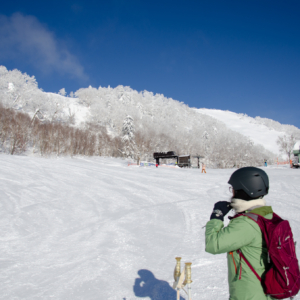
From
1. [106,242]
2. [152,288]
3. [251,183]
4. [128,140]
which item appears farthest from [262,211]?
[128,140]

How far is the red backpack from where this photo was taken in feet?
4.88

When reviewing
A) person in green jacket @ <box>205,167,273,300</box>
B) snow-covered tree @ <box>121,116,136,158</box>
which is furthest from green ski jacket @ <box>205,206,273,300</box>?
snow-covered tree @ <box>121,116,136,158</box>

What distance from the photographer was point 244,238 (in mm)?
1655

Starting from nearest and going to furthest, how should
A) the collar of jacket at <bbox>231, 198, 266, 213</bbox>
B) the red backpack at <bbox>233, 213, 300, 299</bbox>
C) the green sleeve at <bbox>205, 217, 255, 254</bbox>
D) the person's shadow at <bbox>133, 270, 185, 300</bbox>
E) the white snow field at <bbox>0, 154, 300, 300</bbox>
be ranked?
the red backpack at <bbox>233, 213, 300, 299</bbox> < the green sleeve at <bbox>205, 217, 255, 254</bbox> < the collar of jacket at <bbox>231, 198, 266, 213</bbox> < the person's shadow at <bbox>133, 270, 185, 300</bbox> < the white snow field at <bbox>0, 154, 300, 300</bbox>

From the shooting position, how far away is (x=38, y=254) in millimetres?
4758

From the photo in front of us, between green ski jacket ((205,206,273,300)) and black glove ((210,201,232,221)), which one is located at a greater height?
black glove ((210,201,232,221))

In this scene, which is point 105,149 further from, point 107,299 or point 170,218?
point 107,299

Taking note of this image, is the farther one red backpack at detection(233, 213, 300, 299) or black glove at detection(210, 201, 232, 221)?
black glove at detection(210, 201, 232, 221)

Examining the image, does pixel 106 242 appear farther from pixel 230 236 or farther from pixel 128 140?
pixel 128 140

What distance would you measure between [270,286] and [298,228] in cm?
578

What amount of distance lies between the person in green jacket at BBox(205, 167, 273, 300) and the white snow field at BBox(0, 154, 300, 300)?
181cm

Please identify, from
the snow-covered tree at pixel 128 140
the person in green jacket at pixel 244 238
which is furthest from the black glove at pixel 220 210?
the snow-covered tree at pixel 128 140

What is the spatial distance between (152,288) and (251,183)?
2625 mm

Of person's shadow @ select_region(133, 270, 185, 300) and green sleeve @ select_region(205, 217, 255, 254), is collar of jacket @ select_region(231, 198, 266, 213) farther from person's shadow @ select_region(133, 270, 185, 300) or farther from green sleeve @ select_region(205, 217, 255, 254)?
person's shadow @ select_region(133, 270, 185, 300)
